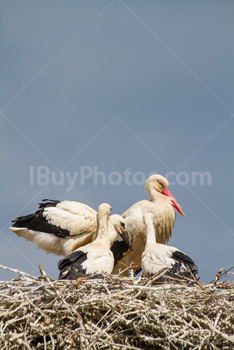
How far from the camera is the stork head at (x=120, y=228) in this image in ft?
23.3

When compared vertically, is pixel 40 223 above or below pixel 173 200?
below

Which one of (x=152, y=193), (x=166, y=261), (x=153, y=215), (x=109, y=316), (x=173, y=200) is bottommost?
(x=109, y=316)

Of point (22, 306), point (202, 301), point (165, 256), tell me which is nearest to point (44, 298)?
point (22, 306)

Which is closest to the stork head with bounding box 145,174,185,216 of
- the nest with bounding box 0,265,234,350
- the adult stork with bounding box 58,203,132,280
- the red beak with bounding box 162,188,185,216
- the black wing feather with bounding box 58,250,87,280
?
the red beak with bounding box 162,188,185,216

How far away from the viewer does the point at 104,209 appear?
6.86 meters

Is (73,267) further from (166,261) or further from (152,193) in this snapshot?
(152,193)

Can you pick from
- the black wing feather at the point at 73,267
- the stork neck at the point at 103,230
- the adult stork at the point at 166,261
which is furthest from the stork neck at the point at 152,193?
the black wing feather at the point at 73,267

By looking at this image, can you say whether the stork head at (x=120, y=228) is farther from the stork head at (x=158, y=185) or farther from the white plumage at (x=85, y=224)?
the stork head at (x=158, y=185)

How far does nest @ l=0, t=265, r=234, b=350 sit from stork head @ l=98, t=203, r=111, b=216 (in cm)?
197

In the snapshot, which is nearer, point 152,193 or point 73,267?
point 73,267

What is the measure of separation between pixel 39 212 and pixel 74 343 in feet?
11.3

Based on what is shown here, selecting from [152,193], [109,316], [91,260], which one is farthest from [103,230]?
[109,316]

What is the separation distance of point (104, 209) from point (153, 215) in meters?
0.81

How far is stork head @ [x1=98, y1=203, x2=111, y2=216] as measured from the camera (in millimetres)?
6817
